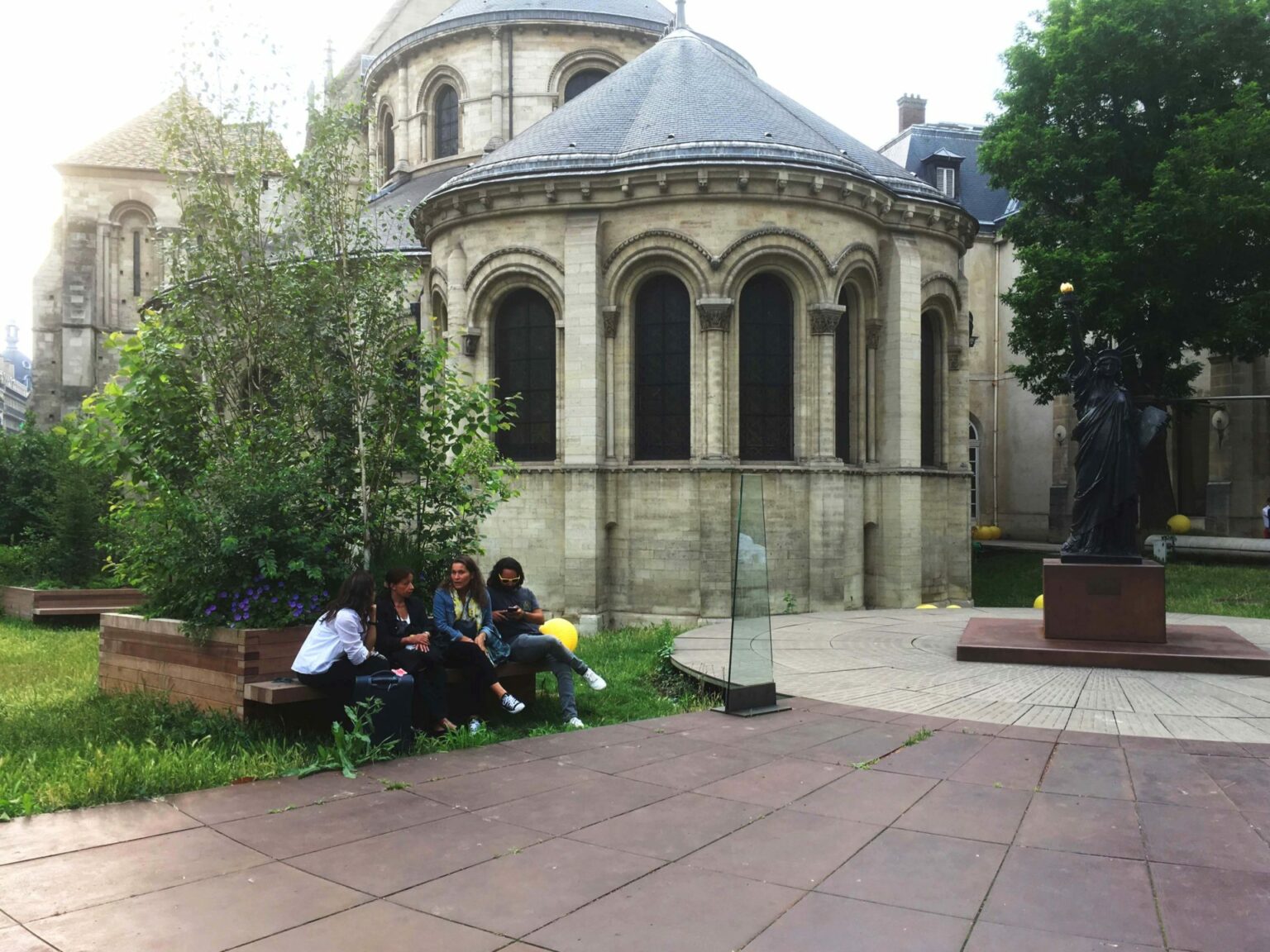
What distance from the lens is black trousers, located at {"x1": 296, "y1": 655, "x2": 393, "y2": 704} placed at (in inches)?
287

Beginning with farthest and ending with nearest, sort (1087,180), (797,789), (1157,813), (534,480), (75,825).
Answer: (1087,180) < (534,480) < (797,789) < (1157,813) < (75,825)

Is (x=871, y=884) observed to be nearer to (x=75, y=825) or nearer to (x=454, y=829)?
(x=454, y=829)

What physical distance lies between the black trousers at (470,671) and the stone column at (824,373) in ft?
39.1

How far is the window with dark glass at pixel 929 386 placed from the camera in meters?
22.5

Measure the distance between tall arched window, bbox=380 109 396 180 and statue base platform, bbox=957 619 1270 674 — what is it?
1053 inches

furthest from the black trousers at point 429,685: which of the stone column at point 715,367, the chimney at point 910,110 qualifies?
the chimney at point 910,110

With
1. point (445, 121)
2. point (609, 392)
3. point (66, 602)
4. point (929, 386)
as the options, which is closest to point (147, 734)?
point (66, 602)

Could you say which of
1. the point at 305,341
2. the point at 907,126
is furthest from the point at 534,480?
the point at 907,126

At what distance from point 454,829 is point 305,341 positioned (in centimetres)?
554

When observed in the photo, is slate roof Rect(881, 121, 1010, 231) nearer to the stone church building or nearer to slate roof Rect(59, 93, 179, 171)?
the stone church building

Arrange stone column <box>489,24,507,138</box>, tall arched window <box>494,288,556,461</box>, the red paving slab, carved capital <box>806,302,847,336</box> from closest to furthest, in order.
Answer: the red paving slab → carved capital <box>806,302,847,336</box> → tall arched window <box>494,288,556,461</box> → stone column <box>489,24,507,138</box>

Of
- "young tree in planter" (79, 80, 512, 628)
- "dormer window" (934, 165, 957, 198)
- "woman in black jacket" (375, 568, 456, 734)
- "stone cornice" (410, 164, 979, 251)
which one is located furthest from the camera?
"dormer window" (934, 165, 957, 198)

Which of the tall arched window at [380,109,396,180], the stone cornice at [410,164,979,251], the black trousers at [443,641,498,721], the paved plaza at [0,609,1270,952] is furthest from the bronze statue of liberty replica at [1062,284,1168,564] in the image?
the tall arched window at [380,109,396,180]

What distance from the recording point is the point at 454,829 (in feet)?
17.9
